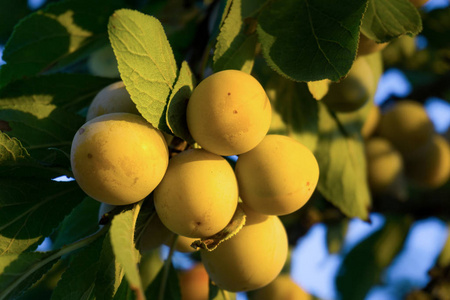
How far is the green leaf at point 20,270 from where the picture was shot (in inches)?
26.0

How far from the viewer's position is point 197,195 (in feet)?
2.17

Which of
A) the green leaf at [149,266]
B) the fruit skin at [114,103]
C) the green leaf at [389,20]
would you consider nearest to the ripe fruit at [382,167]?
the green leaf at [149,266]

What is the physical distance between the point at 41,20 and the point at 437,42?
1.48 m

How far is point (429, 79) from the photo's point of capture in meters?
2.06

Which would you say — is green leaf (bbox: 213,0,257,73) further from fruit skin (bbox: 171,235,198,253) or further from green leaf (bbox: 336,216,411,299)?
green leaf (bbox: 336,216,411,299)

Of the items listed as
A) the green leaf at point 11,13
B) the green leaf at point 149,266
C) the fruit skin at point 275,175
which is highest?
the fruit skin at point 275,175

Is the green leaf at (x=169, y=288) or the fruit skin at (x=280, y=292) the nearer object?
the green leaf at (x=169, y=288)

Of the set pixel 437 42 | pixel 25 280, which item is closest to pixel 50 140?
pixel 25 280

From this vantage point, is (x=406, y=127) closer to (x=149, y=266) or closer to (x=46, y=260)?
(x=149, y=266)

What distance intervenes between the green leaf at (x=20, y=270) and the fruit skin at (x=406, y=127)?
1.36 metres

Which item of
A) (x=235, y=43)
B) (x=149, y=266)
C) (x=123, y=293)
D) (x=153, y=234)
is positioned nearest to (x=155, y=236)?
(x=153, y=234)

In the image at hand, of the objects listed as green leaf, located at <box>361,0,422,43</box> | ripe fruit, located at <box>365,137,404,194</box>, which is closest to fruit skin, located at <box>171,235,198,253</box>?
green leaf, located at <box>361,0,422,43</box>

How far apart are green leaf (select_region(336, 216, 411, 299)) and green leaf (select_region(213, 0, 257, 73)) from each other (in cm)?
127

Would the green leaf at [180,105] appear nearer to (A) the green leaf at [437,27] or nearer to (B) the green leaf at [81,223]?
(B) the green leaf at [81,223]
